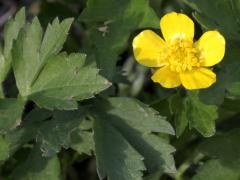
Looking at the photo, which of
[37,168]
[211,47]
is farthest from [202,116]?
[37,168]

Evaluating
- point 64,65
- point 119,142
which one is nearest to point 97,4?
point 64,65

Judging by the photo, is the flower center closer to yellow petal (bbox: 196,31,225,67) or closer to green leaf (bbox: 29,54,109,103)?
yellow petal (bbox: 196,31,225,67)

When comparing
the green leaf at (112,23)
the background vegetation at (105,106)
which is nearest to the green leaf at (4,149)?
the background vegetation at (105,106)

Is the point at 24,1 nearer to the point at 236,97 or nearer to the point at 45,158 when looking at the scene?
the point at 45,158

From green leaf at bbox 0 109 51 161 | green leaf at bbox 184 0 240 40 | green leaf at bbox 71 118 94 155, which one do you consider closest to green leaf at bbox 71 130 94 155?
green leaf at bbox 71 118 94 155

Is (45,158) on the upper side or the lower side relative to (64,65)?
lower
